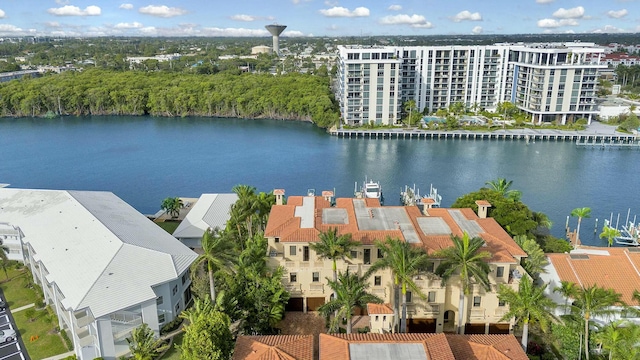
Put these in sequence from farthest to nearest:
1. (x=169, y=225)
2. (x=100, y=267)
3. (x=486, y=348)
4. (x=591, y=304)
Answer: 1. (x=169, y=225)
2. (x=100, y=267)
3. (x=591, y=304)
4. (x=486, y=348)

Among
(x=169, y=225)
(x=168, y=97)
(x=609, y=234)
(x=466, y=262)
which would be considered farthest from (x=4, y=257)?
(x=168, y=97)

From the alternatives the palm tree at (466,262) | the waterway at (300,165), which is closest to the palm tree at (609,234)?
the waterway at (300,165)

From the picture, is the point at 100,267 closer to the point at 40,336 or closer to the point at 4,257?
the point at 40,336

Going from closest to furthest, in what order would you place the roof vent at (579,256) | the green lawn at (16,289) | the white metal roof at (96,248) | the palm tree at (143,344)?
the palm tree at (143,344)
the white metal roof at (96,248)
the roof vent at (579,256)
the green lawn at (16,289)

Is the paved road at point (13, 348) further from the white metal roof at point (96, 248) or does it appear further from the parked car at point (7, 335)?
the white metal roof at point (96, 248)

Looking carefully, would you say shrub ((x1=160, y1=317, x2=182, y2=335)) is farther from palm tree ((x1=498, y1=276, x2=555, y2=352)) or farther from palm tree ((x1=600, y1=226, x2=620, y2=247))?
palm tree ((x1=600, y1=226, x2=620, y2=247))

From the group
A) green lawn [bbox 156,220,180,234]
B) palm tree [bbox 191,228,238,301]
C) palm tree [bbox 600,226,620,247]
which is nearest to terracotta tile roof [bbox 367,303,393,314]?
palm tree [bbox 191,228,238,301]
